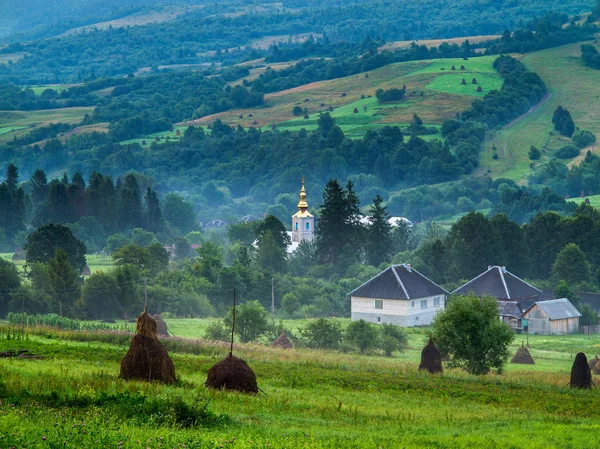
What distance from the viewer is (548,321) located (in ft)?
294

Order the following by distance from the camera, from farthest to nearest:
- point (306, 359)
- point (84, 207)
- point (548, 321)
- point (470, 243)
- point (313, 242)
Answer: point (84, 207), point (313, 242), point (470, 243), point (548, 321), point (306, 359)

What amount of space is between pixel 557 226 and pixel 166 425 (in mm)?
101429

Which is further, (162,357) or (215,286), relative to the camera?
(215,286)

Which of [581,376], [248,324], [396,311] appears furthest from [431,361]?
[396,311]

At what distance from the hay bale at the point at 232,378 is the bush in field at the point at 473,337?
80.5 feet

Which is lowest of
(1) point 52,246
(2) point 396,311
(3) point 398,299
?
(2) point 396,311

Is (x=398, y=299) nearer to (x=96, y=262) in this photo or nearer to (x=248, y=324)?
(x=248, y=324)

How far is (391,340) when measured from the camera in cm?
7006

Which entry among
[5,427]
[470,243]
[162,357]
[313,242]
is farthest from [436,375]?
[313,242]

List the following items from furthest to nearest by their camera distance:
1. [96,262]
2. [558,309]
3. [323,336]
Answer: [96,262], [558,309], [323,336]

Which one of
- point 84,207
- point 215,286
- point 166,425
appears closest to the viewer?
point 166,425

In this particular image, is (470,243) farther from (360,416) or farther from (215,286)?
(360,416)

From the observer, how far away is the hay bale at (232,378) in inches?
1187

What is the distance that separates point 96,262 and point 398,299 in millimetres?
42549
